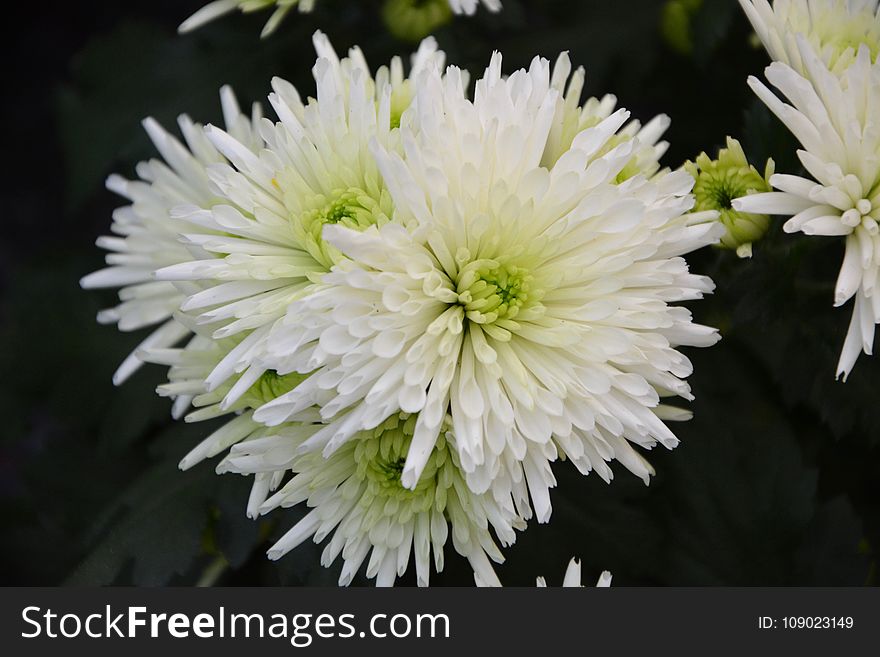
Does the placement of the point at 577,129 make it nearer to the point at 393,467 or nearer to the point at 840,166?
the point at 840,166

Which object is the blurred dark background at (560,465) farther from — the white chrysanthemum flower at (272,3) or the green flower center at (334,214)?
the green flower center at (334,214)

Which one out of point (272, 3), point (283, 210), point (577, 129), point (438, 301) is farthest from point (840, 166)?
point (272, 3)

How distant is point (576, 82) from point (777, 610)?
1.63 feet

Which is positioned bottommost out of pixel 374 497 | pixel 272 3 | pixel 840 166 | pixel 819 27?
pixel 374 497

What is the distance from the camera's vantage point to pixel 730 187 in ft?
2.44

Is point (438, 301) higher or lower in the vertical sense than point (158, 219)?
lower

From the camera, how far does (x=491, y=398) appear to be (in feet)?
2.08

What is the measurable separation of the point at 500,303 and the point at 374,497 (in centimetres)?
19

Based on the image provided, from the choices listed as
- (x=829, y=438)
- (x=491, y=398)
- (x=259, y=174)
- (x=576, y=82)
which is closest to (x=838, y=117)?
(x=576, y=82)

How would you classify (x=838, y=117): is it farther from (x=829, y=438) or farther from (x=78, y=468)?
(x=78, y=468)

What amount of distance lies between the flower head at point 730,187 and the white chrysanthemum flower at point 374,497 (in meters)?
0.30

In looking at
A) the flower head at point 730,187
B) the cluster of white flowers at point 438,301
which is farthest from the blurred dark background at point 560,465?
the cluster of white flowers at point 438,301

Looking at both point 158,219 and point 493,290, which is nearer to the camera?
point 493,290

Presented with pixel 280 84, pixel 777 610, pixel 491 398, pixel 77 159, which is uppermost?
pixel 77 159
